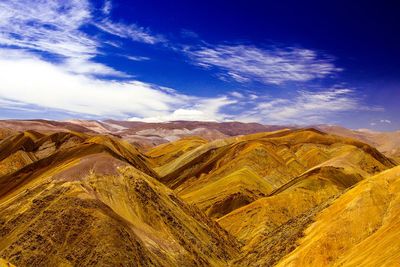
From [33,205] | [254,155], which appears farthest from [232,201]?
[33,205]

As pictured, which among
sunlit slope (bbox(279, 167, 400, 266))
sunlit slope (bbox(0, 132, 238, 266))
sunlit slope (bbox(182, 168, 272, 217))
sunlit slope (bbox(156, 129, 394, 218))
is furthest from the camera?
sunlit slope (bbox(156, 129, 394, 218))

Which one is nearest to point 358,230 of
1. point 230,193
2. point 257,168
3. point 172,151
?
point 230,193

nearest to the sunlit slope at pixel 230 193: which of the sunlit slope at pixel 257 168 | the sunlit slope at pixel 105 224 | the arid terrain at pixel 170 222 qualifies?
the sunlit slope at pixel 257 168

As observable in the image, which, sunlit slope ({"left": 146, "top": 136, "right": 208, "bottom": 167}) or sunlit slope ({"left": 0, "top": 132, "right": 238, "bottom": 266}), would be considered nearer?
sunlit slope ({"left": 0, "top": 132, "right": 238, "bottom": 266})

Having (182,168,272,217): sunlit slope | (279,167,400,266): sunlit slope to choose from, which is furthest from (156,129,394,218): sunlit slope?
(279,167,400,266): sunlit slope

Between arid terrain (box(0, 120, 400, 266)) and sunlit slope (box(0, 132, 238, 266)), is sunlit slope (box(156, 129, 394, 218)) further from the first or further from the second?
sunlit slope (box(0, 132, 238, 266))

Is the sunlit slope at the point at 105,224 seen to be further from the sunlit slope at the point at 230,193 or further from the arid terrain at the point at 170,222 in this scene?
the sunlit slope at the point at 230,193
